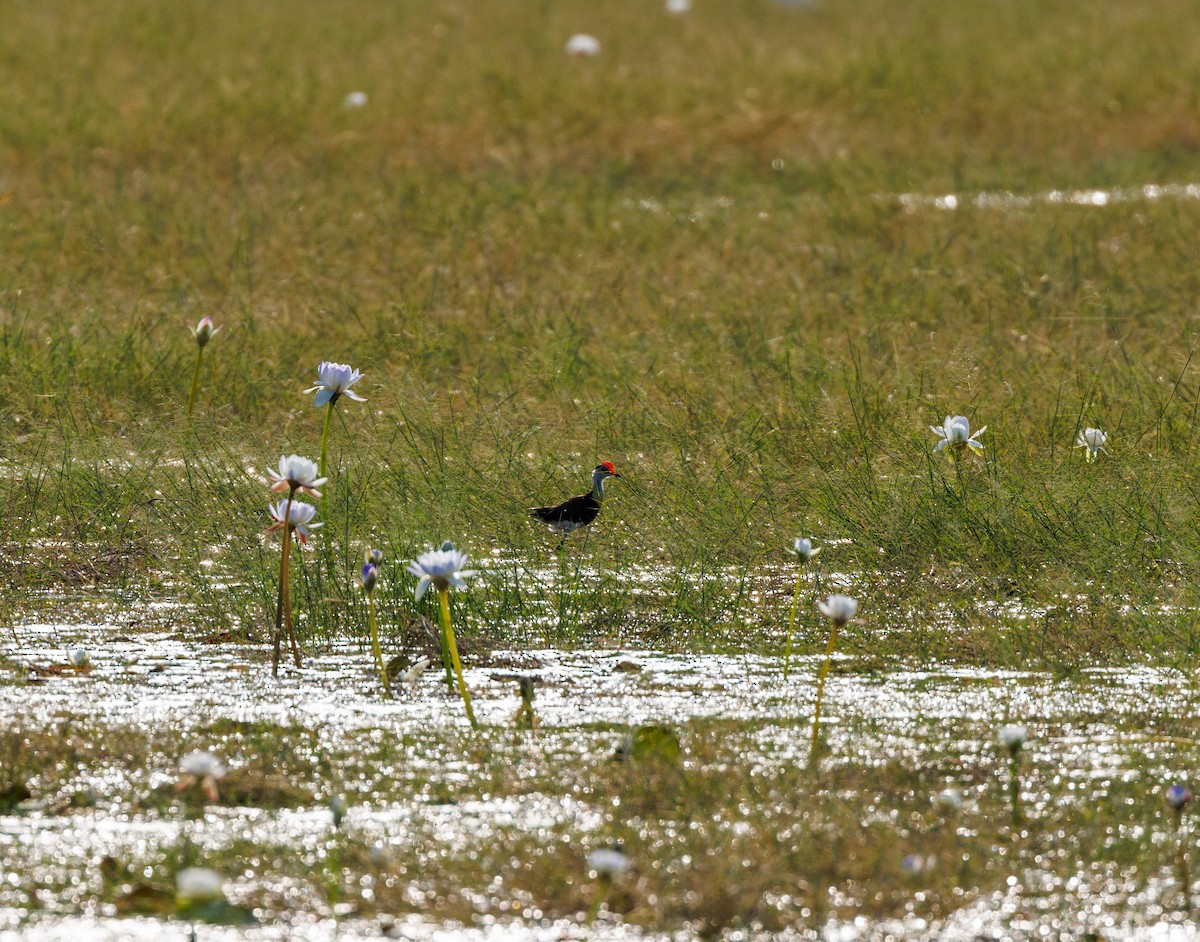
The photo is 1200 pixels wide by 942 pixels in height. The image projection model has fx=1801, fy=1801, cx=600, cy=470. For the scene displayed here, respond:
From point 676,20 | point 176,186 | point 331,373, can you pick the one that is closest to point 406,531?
point 331,373

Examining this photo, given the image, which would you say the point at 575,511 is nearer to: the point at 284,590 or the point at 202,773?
the point at 284,590

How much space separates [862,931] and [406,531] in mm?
1759

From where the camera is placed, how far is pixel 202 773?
2234mm

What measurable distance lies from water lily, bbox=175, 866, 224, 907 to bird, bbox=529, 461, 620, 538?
173 centimetres

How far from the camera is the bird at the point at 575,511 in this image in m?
3.69

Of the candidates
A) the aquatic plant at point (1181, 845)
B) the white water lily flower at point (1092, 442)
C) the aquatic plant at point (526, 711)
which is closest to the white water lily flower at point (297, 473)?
the aquatic plant at point (526, 711)

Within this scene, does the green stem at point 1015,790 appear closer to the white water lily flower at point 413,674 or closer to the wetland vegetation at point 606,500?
the wetland vegetation at point 606,500

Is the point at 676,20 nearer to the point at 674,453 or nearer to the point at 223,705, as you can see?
the point at 674,453

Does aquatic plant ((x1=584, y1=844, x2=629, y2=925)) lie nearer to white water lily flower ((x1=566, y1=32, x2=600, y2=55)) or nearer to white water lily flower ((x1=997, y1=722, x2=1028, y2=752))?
white water lily flower ((x1=997, y1=722, x2=1028, y2=752))

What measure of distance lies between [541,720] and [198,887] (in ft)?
2.88

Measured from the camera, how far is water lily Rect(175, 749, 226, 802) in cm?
223

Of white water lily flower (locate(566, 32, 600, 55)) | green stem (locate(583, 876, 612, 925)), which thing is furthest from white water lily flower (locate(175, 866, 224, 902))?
white water lily flower (locate(566, 32, 600, 55))

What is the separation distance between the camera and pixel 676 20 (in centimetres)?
1148

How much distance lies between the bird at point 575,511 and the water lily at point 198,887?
68.2 inches
